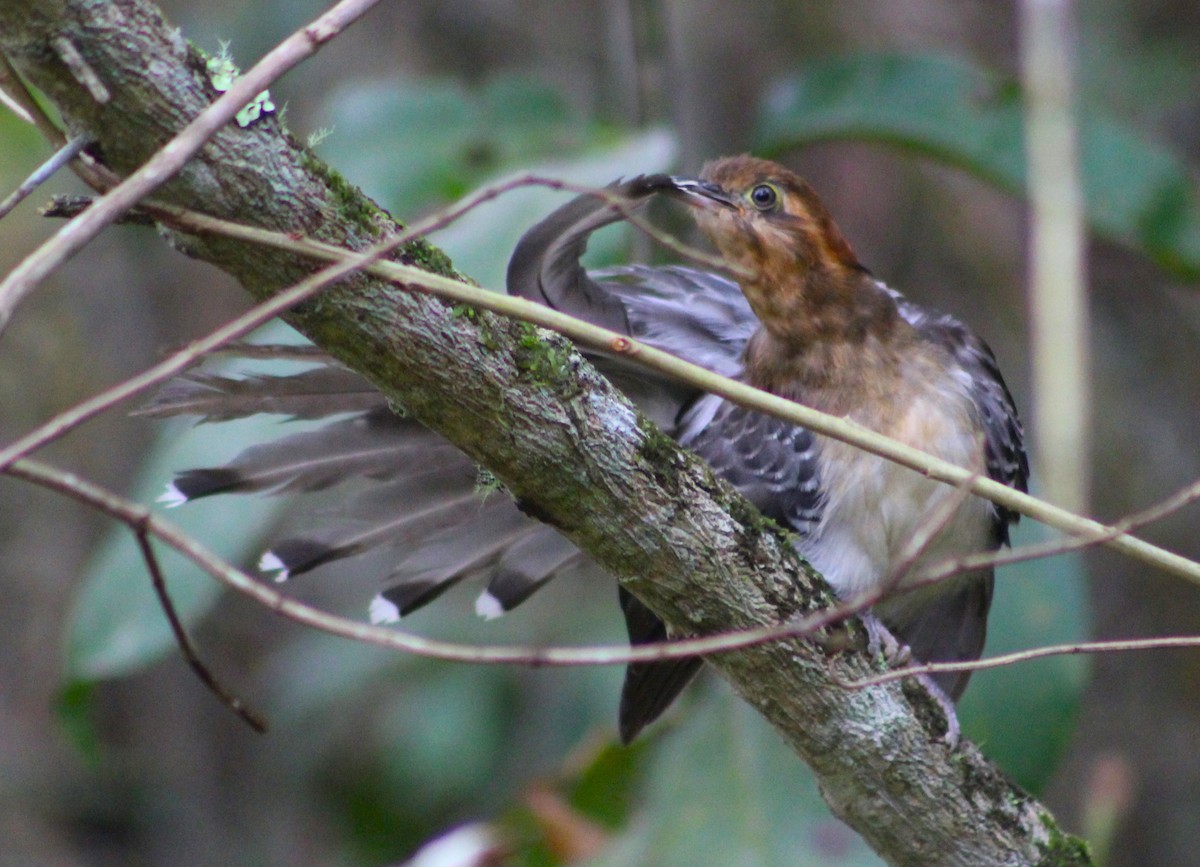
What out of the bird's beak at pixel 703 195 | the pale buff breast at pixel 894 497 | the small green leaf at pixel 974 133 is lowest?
the pale buff breast at pixel 894 497

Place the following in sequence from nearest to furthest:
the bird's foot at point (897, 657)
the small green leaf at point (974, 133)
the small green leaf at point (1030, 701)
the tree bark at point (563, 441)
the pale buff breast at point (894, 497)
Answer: the tree bark at point (563, 441) → the bird's foot at point (897, 657) → the pale buff breast at point (894, 497) → the small green leaf at point (1030, 701) → the small green leaf at point (974, 133)

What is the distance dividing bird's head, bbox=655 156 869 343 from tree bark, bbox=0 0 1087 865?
0.72 m

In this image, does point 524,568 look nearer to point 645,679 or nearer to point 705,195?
point 645,679

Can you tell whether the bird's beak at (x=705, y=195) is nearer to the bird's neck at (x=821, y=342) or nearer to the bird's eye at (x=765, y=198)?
the bird's eye at (x=765, y=198)

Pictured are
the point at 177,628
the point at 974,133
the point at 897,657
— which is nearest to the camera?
the point at 177,628

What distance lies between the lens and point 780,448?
2.48 m

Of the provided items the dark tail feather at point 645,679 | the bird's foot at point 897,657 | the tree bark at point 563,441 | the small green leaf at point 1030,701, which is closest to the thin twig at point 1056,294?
the tree bark at point 563,441

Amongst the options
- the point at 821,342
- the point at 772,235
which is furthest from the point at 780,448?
the point at 772,235

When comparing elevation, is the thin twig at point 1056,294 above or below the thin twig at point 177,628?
above

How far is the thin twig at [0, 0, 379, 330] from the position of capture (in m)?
1.17

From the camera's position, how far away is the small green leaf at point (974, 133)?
3.42 metres

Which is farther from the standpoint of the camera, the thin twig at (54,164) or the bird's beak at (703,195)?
the bird's beak at (703,195)

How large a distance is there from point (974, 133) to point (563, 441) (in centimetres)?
230

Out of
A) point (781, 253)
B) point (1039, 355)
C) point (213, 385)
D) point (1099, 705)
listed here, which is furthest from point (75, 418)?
point (1099, 705)
